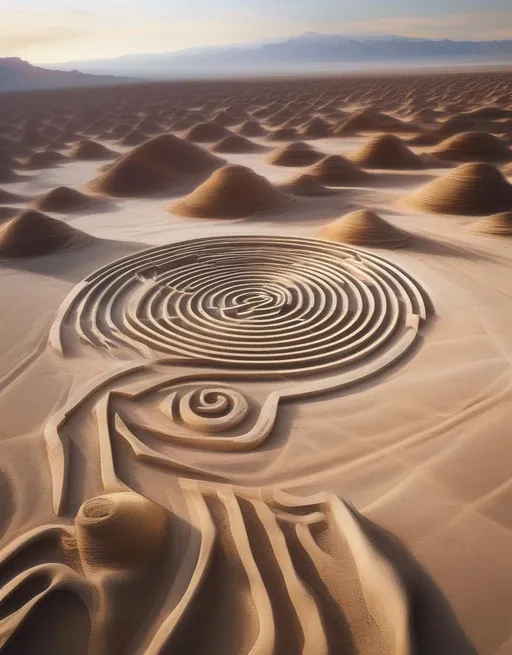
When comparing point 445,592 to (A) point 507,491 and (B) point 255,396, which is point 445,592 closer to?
(A) point 507,491

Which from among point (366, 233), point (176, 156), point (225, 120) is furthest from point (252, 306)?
point (225, 120)

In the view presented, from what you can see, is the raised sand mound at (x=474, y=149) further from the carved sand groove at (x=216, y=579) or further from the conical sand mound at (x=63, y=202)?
the carved sand groove at (x=216, y=579)

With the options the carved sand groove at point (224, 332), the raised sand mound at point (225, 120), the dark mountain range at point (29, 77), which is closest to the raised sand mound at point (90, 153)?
the raised sand mound at point (225, 120)

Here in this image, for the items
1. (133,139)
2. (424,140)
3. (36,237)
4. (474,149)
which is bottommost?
(36,237)

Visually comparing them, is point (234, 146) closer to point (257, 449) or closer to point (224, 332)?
point (224, 332)

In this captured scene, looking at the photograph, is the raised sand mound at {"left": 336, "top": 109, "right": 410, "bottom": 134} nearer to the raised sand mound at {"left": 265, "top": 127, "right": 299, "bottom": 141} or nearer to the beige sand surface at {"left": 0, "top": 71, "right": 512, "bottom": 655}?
the raised sand mound at {"left": 265, "top": 127, "right": 299, "bottom": 141}

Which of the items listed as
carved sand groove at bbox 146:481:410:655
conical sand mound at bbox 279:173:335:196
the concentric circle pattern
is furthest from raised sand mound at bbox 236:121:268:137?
carved sand groove at bbox 146:481:410:655
